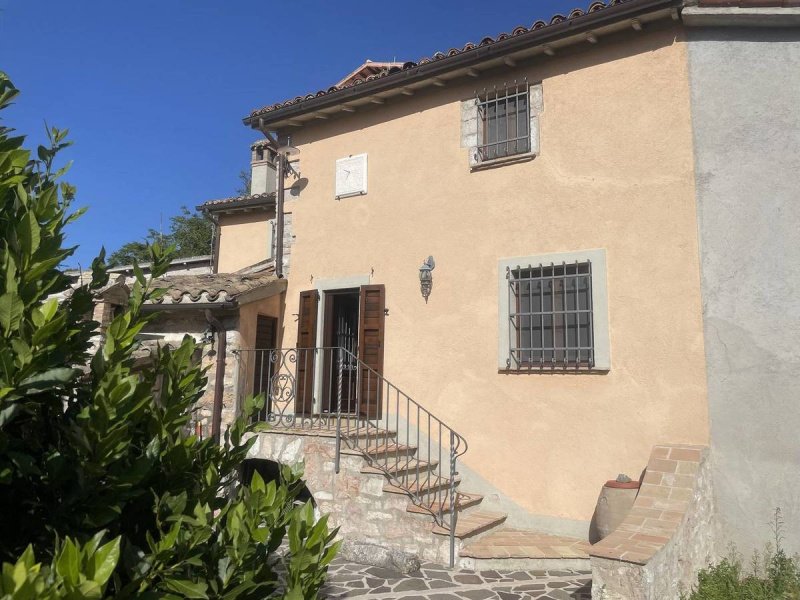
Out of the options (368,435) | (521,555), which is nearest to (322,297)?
(368,435)

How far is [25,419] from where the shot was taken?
76.5 inches

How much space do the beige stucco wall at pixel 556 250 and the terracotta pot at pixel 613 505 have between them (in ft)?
1.44

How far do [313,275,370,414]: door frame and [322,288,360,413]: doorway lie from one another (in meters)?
0.05

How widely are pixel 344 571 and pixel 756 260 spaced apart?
528 centimetres

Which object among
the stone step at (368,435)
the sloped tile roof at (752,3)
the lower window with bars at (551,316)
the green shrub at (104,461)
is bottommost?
the stone step at (368,435)

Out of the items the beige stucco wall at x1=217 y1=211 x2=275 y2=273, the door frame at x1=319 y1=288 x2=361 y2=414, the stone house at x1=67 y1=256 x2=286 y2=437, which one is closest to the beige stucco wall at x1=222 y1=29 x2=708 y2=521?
the door frame at x1=319 y1=288 x2=361 y2=414

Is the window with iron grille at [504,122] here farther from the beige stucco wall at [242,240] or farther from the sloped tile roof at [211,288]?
the beige stucco wall at [242,240]

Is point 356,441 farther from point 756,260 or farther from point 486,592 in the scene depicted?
point 756,260

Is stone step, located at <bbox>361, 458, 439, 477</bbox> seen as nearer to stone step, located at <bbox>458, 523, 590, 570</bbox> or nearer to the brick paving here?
stone step, located at <bbox>458, 523, 590, 570</bbox>

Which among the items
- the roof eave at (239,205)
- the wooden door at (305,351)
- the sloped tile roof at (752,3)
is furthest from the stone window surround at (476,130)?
the roof eave at (239,205)

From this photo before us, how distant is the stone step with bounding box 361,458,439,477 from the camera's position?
6570mm

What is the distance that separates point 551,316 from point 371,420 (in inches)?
113

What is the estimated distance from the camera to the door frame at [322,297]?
845cm

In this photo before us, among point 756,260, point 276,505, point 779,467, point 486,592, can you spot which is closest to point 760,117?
point 756,260
